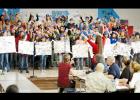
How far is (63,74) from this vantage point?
744cm

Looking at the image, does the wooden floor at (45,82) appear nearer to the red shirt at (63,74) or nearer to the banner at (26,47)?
the red shirt at (63,74)

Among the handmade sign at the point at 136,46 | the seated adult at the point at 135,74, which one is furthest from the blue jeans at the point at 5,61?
the handmade sign at the point at 136,46

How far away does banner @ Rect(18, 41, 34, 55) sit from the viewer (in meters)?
7.94

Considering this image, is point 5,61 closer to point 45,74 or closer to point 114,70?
point 45,74

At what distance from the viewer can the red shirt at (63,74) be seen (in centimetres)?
739

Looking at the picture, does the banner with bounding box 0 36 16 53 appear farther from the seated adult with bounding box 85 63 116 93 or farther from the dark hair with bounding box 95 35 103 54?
the seated adult with bounding box 85 63 116 93

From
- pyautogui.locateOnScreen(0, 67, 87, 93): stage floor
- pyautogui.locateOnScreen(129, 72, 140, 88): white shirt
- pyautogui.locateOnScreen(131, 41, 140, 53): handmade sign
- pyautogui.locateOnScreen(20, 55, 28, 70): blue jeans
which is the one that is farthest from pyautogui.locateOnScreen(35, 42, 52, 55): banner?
pyautogui.locateOnScreen(129, 72, 140, 88): white shirt

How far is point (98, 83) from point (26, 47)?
2.02 m

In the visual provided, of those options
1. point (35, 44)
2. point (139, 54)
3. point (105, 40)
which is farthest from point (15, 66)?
point (139, 54)

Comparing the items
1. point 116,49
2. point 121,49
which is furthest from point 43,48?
point 121,49

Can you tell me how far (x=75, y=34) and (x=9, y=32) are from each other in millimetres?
1353

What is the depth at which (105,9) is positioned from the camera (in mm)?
7664
